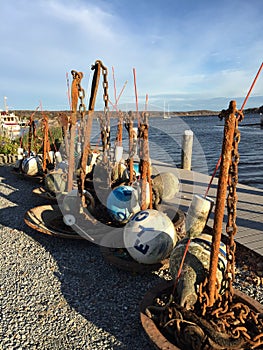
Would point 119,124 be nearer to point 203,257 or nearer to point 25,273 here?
point 25,273

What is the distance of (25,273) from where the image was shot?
3908mm

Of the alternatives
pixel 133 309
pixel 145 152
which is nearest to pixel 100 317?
pixel 133 309

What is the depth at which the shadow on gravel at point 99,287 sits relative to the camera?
2.90 m

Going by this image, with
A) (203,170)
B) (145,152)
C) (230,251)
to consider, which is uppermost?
(145,152)

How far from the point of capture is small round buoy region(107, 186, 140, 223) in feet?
15.2

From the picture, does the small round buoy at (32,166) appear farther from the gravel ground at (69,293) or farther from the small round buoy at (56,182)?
the gravel ground at (69,293)

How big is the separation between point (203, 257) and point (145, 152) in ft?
5.59

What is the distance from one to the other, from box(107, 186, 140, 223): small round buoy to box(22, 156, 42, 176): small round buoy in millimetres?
4415

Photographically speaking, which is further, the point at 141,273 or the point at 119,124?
the point at 119,124

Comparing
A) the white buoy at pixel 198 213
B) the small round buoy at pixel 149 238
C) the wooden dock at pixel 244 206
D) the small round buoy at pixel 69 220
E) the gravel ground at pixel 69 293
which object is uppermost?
the white buoy at pixel 198 213

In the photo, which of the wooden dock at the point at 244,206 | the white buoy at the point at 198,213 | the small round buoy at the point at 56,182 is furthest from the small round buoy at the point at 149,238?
the small round buoy at the point at 56,182

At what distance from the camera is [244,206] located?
19.0ft

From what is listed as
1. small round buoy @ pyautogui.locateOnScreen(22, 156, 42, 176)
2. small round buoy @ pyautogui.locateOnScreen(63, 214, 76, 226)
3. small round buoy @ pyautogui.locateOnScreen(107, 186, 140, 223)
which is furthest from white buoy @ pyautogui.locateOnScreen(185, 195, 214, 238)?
small round buoy @ pyautogui.locateOnScreen(22, 156, 42, 176)

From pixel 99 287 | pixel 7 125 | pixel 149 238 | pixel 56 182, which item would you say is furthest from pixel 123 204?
pixel 7 125
